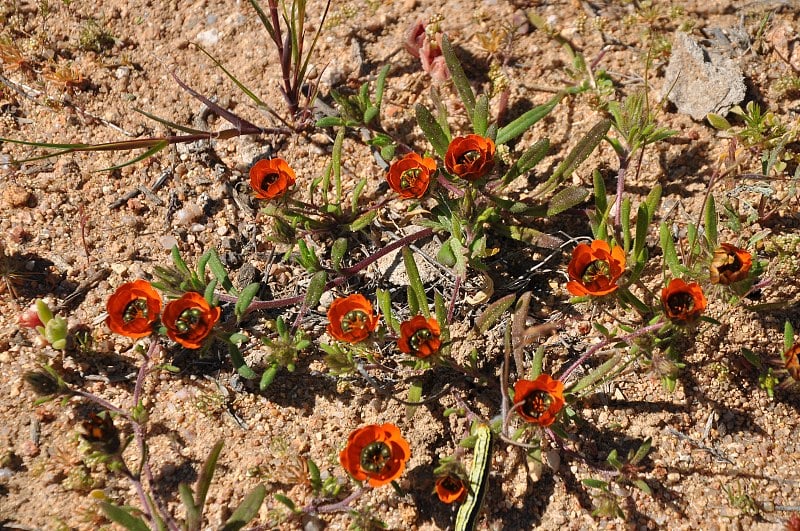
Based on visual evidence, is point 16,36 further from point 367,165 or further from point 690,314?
point 690,314

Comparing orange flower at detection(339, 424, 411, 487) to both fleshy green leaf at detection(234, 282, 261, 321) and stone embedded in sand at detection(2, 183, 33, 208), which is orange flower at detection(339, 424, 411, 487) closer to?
fleshy green leaf at detection(234, 282, 261, 321)

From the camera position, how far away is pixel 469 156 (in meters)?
3.11

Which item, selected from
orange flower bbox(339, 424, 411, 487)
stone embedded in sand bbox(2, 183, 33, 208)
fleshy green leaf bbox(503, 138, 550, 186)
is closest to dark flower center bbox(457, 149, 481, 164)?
fleshy green leaf bbox(503, 138, 550, 186)

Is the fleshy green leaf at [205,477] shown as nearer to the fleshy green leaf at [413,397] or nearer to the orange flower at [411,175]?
the fleshy green leaf at [413,397]

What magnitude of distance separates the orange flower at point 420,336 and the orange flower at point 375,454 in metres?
0.37

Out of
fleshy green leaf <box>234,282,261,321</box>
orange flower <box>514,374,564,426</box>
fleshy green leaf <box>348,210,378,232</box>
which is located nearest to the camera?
orange flower <box>514,374,564,426</box>

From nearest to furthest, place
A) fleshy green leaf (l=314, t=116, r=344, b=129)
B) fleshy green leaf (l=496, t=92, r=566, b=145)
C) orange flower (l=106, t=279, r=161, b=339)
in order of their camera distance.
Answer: orange flower (l=106, t=279, r=161, b=339), fleshy green leaf (l=496, t=92, r=566, b=145), fleshy green leaf (l=314, t=116, r=344, b=129)

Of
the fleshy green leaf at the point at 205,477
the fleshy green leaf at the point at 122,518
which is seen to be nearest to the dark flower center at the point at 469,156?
the fleshy green leaf at the point at 205,477

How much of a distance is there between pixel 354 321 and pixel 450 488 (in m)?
0.89


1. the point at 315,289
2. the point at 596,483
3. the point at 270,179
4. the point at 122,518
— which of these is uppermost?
the point at 270,179

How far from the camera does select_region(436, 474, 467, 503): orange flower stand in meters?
2.78

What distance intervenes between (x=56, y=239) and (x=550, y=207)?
2.93 m

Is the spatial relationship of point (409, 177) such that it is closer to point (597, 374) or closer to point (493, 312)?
point (493, 312)

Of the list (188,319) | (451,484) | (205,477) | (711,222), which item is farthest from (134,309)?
(711,222)
